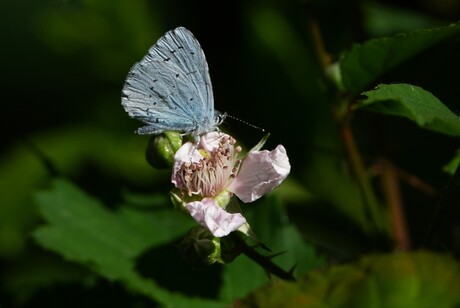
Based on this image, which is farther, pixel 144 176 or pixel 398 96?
pixel 144 176

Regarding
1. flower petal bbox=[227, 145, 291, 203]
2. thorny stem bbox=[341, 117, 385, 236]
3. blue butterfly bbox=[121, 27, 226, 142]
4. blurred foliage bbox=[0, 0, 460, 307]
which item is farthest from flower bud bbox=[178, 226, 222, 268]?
thorny stem bbox=[341, 117, 385, 236]

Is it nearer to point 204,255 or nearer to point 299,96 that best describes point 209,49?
point 299,96

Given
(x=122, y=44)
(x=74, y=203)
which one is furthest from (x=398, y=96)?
(x=122, y=44)

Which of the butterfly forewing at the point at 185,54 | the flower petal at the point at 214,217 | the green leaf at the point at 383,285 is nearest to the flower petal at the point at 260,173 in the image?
the flower petal at the point at 214,217

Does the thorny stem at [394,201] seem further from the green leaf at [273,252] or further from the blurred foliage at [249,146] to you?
the green leaf at [273,252]

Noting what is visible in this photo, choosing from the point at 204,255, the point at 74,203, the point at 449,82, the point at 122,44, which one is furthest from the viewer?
the point at 122,44

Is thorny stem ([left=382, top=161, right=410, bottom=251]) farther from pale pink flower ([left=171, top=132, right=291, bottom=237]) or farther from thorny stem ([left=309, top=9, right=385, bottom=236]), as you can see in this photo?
pale pink flower ([left=171, top=132, right=291, bottom=237])
